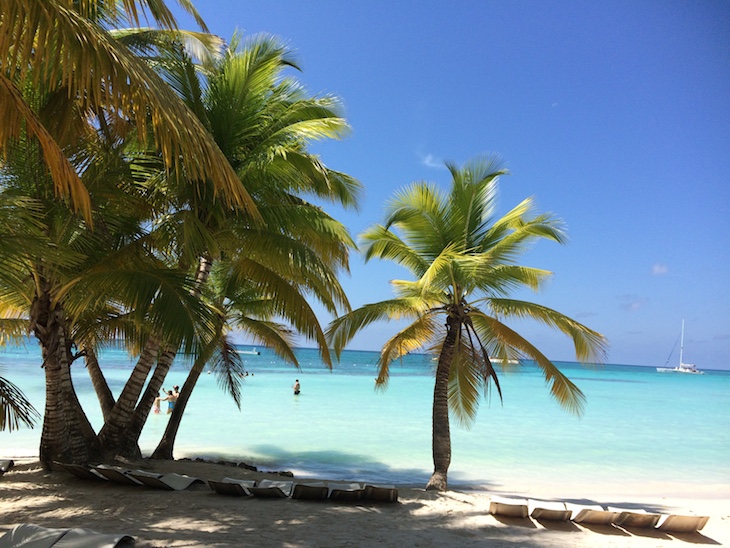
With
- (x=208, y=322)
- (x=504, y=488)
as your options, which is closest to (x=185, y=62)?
(x=208, y=322)

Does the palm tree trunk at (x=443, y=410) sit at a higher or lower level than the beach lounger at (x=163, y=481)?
higher

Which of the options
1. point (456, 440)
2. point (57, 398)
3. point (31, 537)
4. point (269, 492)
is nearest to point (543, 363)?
point (269, 492)

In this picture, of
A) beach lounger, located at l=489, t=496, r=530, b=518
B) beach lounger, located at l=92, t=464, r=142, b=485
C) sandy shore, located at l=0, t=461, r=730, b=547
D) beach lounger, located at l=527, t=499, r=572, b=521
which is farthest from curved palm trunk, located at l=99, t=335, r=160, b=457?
beach lounger, located at l=527, t=499, r=572, b=521

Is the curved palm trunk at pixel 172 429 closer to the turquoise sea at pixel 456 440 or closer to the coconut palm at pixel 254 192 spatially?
the coconut palm at pixel 254 192

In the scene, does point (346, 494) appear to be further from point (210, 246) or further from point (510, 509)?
point (210, 246)

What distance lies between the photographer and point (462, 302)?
28.5 feet

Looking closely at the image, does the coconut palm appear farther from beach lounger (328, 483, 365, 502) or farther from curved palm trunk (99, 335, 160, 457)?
beach lounger (328, 483, 365, 502)

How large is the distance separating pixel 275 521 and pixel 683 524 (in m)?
4.39

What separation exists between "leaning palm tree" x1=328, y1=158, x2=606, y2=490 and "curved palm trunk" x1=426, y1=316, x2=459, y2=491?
0.02 metres

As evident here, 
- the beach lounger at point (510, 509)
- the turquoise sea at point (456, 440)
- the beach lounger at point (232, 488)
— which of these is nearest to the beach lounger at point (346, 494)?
the beach lounger at point (232, 488)

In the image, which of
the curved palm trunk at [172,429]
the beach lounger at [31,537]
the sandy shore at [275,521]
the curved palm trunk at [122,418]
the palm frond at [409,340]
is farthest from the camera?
the curved palm trunk at [172,429]

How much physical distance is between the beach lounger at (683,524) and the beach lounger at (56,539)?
5454mm

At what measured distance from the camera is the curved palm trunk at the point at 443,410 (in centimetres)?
857

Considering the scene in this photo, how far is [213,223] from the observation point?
7.76 metres
